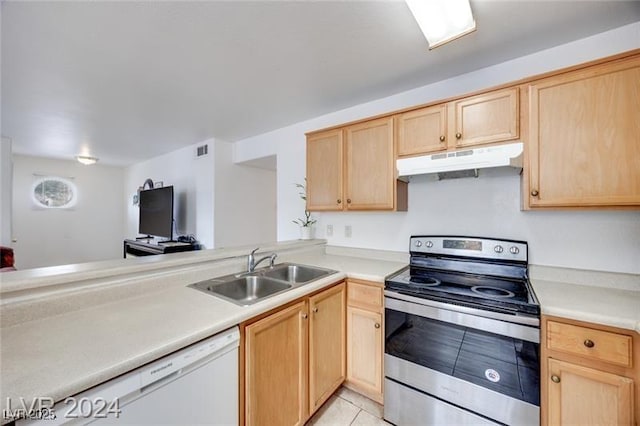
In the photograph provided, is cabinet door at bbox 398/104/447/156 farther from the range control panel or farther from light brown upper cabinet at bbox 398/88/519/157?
the range control panel

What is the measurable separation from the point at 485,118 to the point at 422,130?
390mm

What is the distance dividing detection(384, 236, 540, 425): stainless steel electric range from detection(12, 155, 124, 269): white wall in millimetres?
7085

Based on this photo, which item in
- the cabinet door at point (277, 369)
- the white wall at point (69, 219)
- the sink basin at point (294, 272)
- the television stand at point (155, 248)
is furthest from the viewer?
the white wall at point (69, 219)

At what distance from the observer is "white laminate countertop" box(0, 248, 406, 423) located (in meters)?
0.70

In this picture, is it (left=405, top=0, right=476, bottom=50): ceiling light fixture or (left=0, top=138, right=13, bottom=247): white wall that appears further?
(left=0, top=138, right=13, bottom=247): white wall

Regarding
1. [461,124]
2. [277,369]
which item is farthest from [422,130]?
[277,369]

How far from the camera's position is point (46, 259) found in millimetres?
5266

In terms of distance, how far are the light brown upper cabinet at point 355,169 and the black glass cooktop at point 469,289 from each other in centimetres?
58

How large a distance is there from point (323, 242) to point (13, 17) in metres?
2.60

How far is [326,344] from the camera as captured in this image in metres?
1.68

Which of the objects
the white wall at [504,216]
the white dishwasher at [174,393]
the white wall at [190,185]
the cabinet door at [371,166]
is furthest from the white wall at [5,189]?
the cabinet door at [371,166]

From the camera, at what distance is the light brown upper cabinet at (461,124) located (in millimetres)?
1545

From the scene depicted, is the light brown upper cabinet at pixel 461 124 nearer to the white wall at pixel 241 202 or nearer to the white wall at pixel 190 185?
the white wall at pixel 241 202

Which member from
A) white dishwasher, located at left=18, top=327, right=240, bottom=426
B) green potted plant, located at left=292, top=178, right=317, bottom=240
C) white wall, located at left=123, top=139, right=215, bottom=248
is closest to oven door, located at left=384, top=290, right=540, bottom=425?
white dishwasher, located at left=18, top=327, right=240, bottom=426
